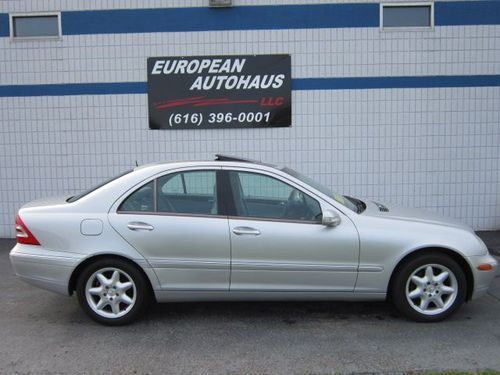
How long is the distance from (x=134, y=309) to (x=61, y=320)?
2.77ft

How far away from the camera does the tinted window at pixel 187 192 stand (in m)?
4.61

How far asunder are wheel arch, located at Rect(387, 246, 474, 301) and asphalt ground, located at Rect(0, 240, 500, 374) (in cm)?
36

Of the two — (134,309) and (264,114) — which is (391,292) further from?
(264,114)

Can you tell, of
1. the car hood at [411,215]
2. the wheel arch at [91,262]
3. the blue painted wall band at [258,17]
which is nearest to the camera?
the wheel arch at [91,262]

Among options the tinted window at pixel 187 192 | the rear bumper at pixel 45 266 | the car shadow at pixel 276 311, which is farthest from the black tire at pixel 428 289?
the rear bumper at pixel 45 266

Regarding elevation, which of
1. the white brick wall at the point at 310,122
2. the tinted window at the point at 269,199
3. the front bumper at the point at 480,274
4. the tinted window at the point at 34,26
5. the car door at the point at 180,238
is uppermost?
the tinted window at the point at 34,26

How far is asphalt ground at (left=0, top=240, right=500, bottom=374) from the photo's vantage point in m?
3.84

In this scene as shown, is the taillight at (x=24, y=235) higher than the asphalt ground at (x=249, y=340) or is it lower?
higher

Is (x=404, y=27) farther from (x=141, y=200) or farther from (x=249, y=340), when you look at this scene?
(x=249, y=340)

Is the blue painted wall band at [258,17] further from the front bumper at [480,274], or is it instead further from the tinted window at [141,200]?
the front bumper at [480,274]

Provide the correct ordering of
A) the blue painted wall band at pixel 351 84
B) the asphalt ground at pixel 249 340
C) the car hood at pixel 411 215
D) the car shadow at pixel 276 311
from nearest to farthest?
the asphalt ground at pixel 249 340 → the car hood at pixel 411 215 → the car shadow at pixel 276 311 → the blue painted wall band at pixel 351 84

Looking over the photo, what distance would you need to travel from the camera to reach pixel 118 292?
14.9ft

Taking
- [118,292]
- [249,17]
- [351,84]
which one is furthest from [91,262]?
[351,84]

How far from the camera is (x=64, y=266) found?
4484mm
